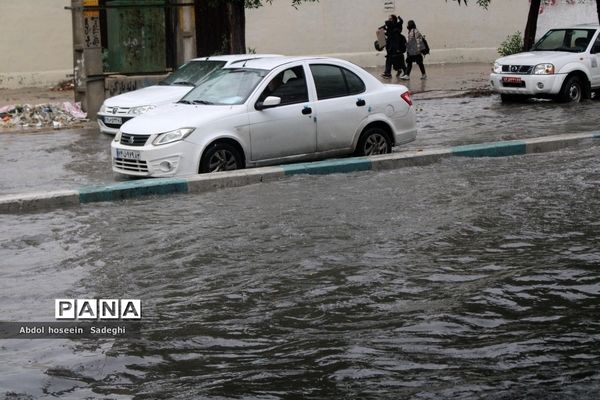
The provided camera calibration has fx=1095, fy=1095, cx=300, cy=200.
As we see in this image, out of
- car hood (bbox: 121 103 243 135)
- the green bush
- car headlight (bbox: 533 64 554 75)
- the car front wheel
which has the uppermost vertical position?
the green bush

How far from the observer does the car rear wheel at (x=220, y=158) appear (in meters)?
12.8

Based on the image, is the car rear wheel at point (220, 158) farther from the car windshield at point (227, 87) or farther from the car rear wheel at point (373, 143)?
the car rear wheel at point (373, 143)

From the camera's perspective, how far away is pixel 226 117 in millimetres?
12805

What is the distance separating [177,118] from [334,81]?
2.20 metres

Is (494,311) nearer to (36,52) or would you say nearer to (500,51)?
(36,52)

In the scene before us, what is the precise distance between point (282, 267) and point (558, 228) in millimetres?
2797

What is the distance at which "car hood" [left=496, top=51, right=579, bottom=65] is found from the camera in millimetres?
22547

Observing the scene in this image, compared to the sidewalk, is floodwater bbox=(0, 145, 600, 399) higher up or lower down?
lower down

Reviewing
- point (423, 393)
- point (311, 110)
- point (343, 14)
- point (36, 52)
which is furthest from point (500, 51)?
point (423, 393)

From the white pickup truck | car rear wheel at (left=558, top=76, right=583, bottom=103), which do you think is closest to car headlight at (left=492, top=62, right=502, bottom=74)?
the white pickup truck

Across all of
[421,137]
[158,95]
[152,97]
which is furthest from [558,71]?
[152,97]

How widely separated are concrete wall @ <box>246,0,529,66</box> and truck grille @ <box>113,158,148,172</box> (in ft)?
59.4

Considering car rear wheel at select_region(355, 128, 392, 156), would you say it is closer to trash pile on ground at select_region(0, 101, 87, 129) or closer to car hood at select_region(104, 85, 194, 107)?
car hood at select_region(104, 85, 194, 107)

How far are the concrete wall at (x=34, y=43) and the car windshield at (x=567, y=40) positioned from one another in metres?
12.1
